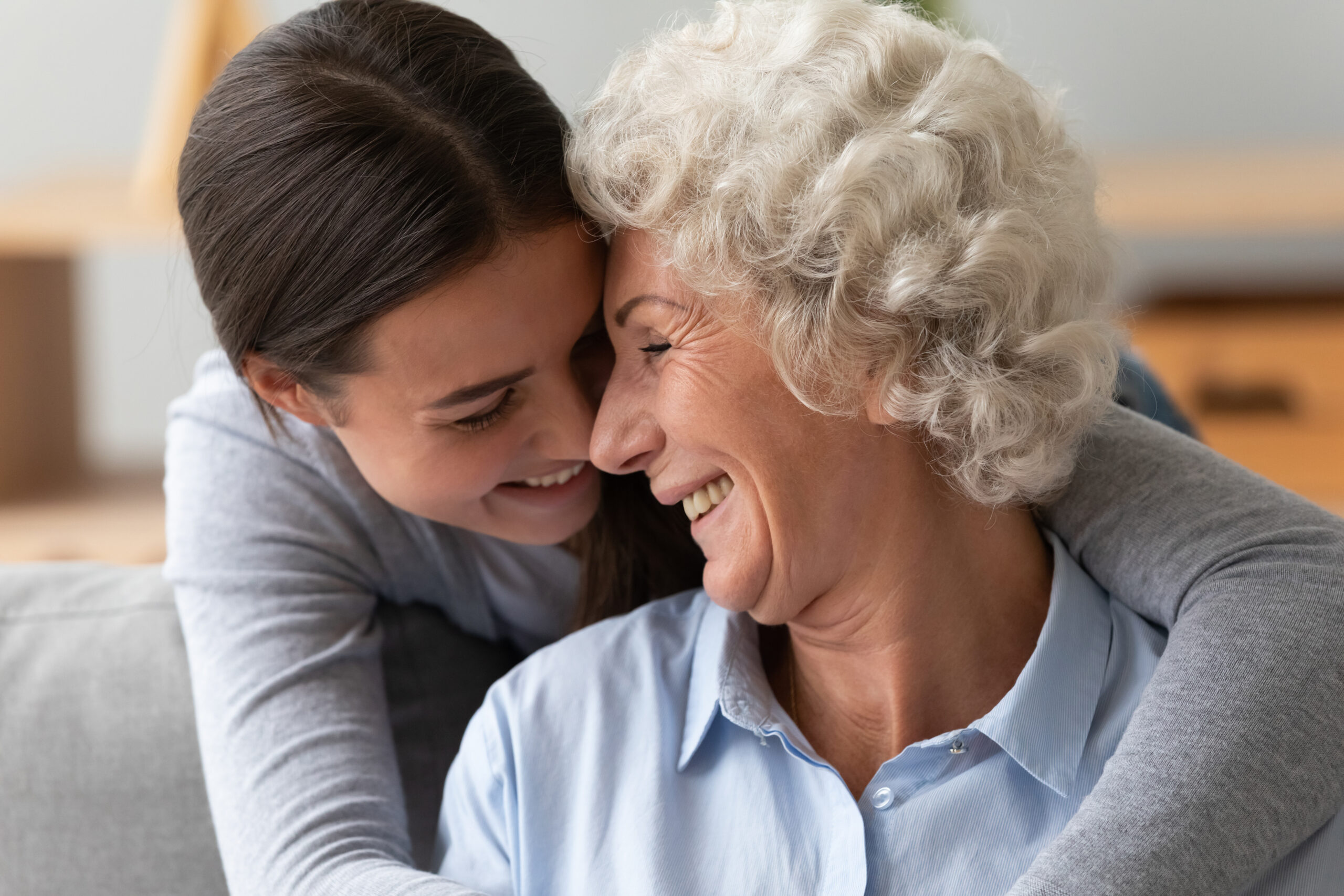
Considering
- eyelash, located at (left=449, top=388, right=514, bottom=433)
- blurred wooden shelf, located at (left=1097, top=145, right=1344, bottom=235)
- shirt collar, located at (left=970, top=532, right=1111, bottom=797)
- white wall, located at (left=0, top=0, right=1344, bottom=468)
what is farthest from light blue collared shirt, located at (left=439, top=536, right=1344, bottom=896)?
white wall, located at (left=0, top=0, right=1344, bottom=468)

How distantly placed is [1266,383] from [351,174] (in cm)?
297

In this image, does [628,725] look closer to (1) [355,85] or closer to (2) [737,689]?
(2) [737,689]

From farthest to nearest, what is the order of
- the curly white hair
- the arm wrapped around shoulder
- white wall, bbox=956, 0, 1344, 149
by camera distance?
1. white wall, bbox=956, 0, 1344, 149
2. the curly white hair
3. the arm wrapped around shoulder

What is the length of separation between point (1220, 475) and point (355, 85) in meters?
0.92

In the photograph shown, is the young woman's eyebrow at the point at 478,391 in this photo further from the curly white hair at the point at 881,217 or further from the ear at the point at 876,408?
the ear at the point at 876,408

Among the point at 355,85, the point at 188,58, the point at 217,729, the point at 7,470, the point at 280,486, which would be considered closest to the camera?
the point at 355,85

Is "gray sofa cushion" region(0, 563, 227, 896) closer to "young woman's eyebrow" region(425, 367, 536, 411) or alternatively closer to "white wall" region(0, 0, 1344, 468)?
"young woman's eyebrow" region(425, 367, 536, 411)

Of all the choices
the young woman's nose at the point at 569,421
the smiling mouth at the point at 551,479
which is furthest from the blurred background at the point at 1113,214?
the young woman's nose at the point at 569,421

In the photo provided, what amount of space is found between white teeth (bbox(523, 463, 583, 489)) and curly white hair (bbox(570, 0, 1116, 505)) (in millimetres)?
332

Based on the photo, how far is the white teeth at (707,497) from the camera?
122 centimetres

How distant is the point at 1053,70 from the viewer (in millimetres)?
3566

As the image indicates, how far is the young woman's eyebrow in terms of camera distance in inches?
49.4

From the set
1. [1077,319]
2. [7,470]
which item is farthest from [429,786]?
[7,470]

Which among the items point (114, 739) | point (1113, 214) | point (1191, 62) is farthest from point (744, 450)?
point (1191, 62)
